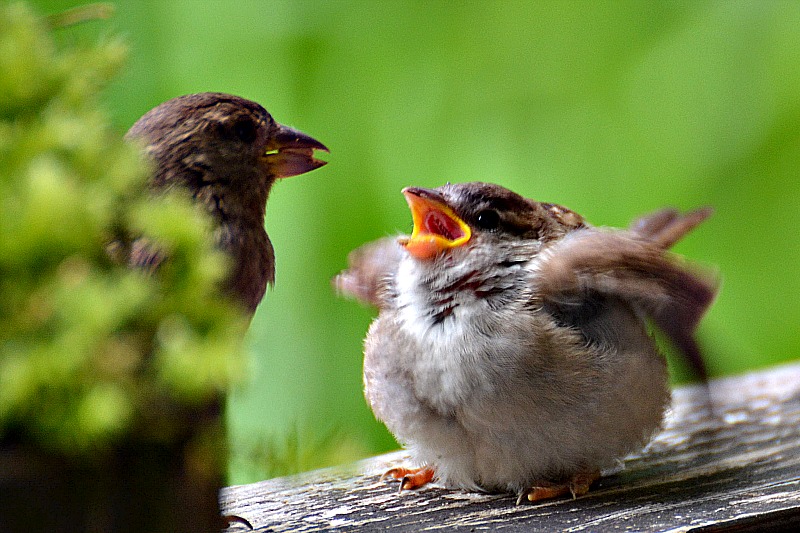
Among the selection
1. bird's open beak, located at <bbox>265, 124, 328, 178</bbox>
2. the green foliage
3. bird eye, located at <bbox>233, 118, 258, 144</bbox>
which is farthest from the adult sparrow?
the green foliage

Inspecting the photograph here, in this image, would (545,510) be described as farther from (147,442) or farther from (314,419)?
(314,419)

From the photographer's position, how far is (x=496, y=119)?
326 cm

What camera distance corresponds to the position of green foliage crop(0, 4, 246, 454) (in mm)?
885

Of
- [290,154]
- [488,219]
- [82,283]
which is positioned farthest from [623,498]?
[82,283]

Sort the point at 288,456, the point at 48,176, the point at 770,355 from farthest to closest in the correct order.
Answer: the point at 770,355 → the point at 288,456 → the point at 48,176

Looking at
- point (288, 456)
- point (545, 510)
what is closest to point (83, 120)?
point (288, 456)

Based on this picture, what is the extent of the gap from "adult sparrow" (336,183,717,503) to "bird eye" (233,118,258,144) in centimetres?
32

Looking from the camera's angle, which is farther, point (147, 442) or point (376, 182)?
point (376, 182)

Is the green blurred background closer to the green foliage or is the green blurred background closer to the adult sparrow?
the adult sparrow

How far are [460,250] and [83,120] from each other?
92 centimetres

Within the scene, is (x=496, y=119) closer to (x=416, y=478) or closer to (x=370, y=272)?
(x=370, y=272)

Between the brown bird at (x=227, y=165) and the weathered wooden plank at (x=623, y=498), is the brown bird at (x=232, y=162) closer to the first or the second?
the brown bird at (x=227, y=165)

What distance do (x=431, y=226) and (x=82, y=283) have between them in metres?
1.09

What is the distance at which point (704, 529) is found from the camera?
1536 millimetres
